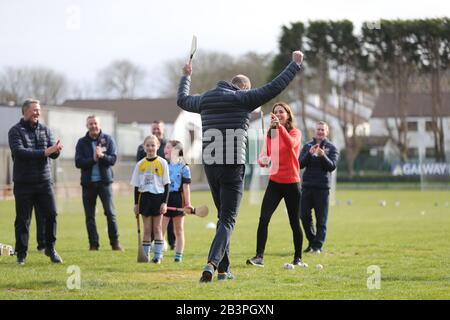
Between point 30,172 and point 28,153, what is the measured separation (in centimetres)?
33

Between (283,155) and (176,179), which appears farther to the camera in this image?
(176,179)

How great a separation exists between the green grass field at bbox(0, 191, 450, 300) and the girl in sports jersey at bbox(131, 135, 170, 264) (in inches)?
14.5

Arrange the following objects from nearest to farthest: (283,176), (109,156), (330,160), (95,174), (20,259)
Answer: (283,176) → (20,259) → (330,160) → (109,156) → (95,174)

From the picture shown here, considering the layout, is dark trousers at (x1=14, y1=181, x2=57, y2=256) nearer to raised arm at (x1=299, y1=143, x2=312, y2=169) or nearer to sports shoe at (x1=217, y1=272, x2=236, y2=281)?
sports shoe at (x1=217, y1=272, x2=236, y2=281)

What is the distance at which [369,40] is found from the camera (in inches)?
2660

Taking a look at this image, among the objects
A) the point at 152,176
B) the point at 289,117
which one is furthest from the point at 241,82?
the point at 152,176

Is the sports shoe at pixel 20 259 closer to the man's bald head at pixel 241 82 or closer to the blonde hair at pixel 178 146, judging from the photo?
the blonde hair at pixel 178 146

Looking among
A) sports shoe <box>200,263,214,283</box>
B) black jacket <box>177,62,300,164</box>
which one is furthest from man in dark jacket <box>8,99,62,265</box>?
sports shoe <box>200,263,214,283</box>

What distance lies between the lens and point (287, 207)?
1173 cm

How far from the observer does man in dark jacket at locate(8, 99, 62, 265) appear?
38.5 ft

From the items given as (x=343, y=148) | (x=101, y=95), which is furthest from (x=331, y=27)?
(x=101, y=95)

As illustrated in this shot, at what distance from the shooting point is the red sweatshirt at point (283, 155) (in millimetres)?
11773

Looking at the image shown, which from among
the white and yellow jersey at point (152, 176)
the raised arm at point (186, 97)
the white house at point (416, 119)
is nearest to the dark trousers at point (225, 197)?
the raised arm at point (186, 97)

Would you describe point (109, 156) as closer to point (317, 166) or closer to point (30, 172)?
point (30, 172)
